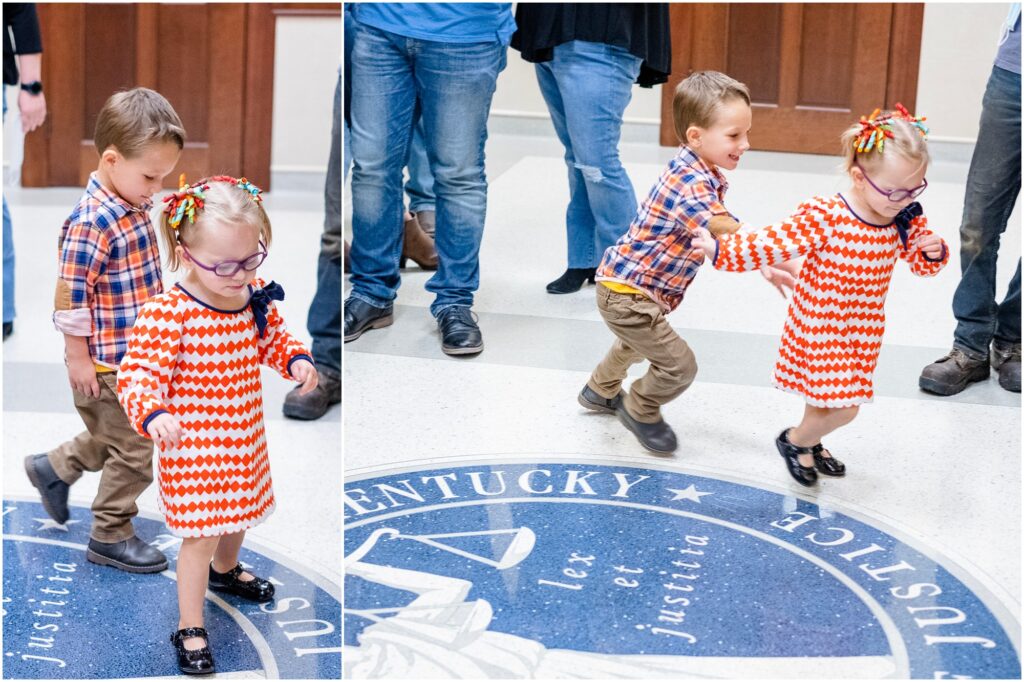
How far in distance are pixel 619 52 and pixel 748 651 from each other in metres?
1.30

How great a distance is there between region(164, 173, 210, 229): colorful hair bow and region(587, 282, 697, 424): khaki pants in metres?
0.92

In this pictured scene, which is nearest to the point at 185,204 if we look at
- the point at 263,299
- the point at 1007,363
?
Result: the point at 263,299

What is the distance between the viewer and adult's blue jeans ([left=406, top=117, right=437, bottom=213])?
2.39 metres

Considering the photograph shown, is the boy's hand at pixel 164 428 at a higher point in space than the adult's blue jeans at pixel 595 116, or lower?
lower

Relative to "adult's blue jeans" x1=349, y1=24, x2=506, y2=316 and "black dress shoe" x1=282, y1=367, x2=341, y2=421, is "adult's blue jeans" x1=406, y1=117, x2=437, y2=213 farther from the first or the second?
"black dress shoe" x1=282, y1=367, x2=341, y2=421

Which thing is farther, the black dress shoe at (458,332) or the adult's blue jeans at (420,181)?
the black dress shoe at (458,332)

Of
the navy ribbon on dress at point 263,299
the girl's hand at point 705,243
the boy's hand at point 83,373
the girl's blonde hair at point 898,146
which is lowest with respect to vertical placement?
the boy's hand at point 83,373

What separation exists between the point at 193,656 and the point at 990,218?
1902 millimetres

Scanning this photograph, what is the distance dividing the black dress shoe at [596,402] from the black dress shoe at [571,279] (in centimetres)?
29

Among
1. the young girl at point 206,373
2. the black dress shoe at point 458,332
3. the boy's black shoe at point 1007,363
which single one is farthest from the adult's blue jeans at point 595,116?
→ the young girl at point 206,373

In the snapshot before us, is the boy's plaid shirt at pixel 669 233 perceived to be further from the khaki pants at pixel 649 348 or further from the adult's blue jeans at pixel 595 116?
the adult's blue jeans at pixel 595 116

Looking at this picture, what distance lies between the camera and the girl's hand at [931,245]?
2.18 m

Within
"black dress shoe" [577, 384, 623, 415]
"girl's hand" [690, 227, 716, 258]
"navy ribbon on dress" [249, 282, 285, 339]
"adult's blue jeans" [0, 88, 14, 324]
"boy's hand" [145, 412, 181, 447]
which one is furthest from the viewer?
"adult's blue jeans" [0, 88, 14, 324]

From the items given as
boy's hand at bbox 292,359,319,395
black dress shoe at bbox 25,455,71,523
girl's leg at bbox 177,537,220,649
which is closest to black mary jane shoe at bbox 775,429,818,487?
boy's hand at bbox 292,359,319,395
